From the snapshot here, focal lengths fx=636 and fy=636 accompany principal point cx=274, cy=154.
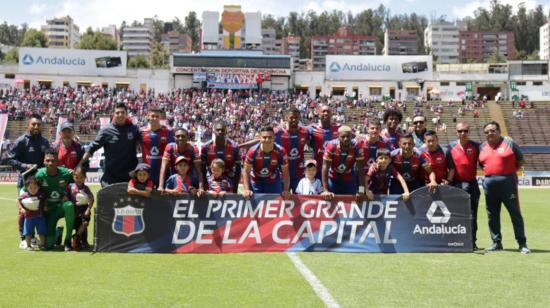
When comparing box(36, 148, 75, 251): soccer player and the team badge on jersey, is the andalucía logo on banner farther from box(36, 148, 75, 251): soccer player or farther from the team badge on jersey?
box(36, 148, 75, 251): soccer player

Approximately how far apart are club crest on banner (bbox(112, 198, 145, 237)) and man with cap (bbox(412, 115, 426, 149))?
15.8 ft

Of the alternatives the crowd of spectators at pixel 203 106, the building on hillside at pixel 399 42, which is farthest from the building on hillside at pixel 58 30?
the crowd of spectators at pixel 203 106

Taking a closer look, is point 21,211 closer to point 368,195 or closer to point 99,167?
point 368,195

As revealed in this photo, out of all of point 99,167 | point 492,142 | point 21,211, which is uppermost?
point 492,142

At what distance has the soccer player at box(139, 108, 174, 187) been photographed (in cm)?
1036

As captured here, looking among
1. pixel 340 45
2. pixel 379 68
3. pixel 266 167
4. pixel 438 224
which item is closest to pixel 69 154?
pixel 266 167

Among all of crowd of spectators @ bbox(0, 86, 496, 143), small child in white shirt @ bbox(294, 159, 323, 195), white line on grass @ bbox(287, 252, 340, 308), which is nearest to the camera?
white line on grass @ bbox(287, 252, 340, 308)

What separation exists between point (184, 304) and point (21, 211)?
16.5 ft

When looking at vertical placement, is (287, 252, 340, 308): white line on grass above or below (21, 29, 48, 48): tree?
below

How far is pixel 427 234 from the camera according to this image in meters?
9.88

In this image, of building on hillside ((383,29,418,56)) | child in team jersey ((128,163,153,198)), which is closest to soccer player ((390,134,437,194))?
child in team jersey ((128,163,153,198))

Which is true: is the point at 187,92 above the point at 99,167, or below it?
above

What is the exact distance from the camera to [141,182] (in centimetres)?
966

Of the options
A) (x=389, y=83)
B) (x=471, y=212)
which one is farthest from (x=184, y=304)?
(x=389, y=83)
